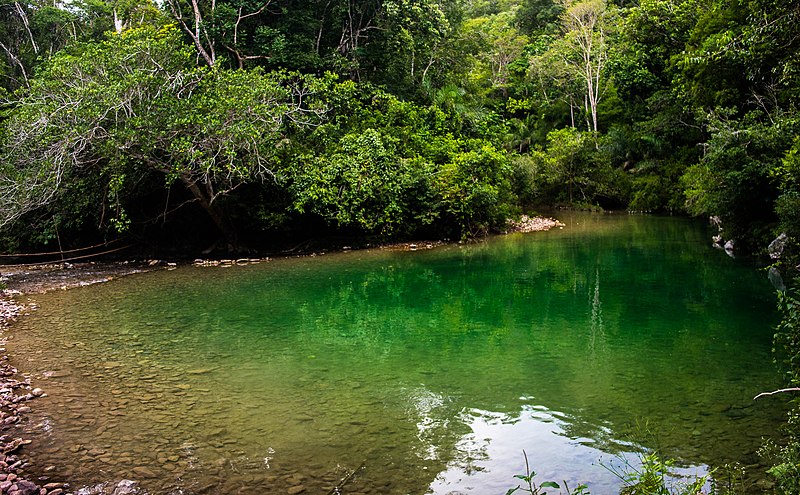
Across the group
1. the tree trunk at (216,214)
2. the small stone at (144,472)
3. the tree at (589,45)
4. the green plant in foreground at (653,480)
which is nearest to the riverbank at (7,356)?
the small stone at (144,472)

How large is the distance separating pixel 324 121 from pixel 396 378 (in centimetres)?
1422

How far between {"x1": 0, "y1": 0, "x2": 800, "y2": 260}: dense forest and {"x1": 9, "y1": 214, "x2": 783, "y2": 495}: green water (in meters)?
3.63

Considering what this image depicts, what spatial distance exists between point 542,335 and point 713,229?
1689 cm

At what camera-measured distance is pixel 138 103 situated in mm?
15211

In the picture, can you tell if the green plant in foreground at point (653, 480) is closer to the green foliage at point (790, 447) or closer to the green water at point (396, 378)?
the green water at point (396, 378)

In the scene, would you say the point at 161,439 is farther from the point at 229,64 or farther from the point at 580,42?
the point at 580,42

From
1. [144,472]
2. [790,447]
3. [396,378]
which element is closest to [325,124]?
[396,378]

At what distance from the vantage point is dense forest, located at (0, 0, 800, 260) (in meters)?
14.7

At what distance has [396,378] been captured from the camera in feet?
24.2

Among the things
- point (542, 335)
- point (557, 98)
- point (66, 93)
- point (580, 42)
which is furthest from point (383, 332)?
point (557, 98)

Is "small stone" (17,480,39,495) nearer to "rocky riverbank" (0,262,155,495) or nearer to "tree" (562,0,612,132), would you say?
"rocky riverbank" (0,262,155,495)

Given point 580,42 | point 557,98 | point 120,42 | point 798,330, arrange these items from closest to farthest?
point 798,330 → point 120,42 → point 580,42 → point 557,98

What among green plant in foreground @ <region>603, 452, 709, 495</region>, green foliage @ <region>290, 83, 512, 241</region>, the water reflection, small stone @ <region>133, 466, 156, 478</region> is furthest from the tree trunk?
green plant in foreground @ <region>603, 452, 709, 495</region>

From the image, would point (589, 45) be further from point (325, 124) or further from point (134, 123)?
point (134, 123)
